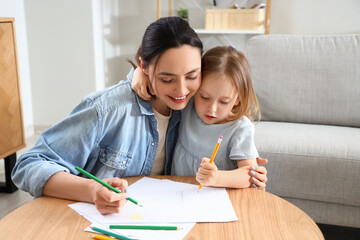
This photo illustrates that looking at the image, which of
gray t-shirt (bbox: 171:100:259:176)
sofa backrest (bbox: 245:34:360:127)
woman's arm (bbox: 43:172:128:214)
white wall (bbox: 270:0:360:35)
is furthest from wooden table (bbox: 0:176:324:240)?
white wall (bbox: 270:0:360:35)

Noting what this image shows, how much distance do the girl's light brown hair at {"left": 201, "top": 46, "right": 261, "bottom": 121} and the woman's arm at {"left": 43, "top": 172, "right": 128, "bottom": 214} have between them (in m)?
0.45

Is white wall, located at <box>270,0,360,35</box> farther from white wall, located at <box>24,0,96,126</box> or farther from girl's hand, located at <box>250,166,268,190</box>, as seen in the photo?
girl's hand, located at <box>250,166,268,190</box>

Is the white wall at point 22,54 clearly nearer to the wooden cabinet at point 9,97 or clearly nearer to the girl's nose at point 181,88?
the wooden cabinet at point 9,97

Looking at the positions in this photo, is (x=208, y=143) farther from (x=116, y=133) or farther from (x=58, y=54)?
(x=58, y=54)

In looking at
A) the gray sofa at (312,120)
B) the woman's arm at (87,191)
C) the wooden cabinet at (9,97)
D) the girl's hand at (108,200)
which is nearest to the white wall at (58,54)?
the wooden cabinet at (9,97)

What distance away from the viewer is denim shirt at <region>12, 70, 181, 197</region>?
1.00 metres

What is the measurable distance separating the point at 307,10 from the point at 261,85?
59.3 inches

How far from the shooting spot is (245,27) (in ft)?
10.9

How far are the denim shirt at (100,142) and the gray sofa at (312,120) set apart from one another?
780 millimetres

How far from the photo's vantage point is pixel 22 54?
327 cm

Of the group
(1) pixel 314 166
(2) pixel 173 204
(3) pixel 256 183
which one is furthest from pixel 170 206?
(1) pixel 314 166

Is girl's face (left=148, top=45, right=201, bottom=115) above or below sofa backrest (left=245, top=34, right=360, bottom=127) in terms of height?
above

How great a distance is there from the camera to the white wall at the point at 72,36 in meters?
3.27

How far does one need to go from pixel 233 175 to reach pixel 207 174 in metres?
0.09
